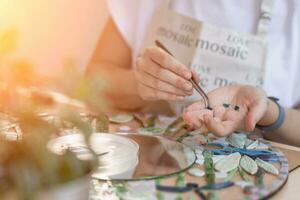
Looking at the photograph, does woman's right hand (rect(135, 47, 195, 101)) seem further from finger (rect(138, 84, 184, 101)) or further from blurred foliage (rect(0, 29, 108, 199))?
blurred foliage (rect(0, 29, 108, 199))

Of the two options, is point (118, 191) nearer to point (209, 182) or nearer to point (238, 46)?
point (209, 182)

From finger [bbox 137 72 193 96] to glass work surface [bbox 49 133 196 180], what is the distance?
107mm

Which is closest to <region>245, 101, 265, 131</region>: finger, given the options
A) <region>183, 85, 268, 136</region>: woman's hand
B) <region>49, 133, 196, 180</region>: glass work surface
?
<region>183, 85, 268, 136</region>: woman's hand

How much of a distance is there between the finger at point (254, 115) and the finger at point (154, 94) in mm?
118

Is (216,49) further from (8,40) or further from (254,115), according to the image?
(8,40)

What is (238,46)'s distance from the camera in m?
0.92

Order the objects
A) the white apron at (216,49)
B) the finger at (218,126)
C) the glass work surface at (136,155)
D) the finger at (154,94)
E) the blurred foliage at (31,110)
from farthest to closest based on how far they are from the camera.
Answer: the white apron at (216,49) → the finger at (154,94) → the finger at (218,126) → the glass work surface at (136,155) → the blurred foliage at (31,110)

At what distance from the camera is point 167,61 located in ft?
2.49

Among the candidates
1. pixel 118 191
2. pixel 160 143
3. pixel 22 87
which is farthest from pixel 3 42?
pixel 160 143

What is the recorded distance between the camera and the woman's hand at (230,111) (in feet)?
2.28

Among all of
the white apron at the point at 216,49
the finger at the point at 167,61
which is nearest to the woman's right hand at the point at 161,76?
the finger at the point at 167,61

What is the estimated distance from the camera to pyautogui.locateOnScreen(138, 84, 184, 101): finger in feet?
2.60

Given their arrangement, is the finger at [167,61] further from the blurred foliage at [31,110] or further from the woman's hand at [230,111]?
the blurred foliage at [31,110]

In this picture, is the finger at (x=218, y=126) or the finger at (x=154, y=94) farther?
the finger at (x=154, y=94)
